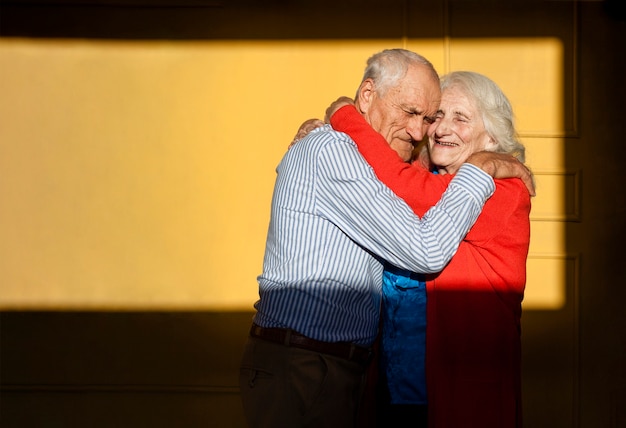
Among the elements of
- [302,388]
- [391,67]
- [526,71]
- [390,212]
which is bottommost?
[302,388]

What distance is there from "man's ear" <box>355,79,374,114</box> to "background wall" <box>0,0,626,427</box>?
1245mm

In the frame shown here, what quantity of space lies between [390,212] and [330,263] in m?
0.26

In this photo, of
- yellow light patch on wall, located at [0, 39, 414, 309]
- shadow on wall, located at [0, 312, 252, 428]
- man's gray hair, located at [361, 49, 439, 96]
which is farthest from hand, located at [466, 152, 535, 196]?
shadow on wall, located at [0, 312, 252, 428]

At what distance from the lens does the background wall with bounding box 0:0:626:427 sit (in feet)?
13.5

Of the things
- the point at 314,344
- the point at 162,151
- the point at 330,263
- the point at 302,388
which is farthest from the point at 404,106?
the point at 162,151

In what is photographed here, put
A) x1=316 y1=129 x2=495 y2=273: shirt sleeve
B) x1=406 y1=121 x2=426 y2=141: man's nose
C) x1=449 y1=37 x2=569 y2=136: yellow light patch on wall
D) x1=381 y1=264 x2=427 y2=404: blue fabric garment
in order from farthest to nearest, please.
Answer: x1=449 y1=37 x2=569 y2=136: yellow light patch on wall → x1=406 y1=121 x2=426 y2=141: man's nose → x1=381 y1=264 x2=427 y2=404: blue fabric garment → x1=316 y1=129 x2=495 y2=273: shirt sleeve

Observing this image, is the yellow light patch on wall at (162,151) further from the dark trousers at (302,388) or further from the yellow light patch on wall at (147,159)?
the dark trousers at (302,388)

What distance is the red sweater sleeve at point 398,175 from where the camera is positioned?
2.65m

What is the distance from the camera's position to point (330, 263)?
2.63m

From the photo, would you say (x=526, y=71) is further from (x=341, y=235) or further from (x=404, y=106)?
(x=341, y=235)

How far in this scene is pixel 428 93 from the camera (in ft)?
9.48

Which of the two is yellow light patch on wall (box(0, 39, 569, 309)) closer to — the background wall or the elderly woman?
the background wall

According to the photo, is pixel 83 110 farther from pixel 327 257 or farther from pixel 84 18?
pixel 327 257

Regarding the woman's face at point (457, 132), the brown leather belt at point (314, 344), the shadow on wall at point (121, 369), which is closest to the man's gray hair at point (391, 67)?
the woman's face at point (457, 132)
